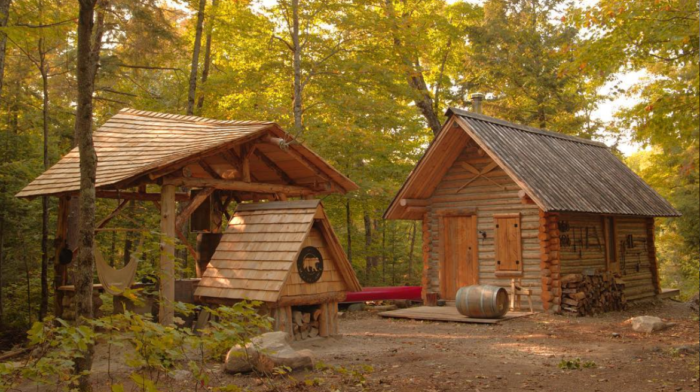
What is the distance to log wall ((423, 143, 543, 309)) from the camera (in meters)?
15.9

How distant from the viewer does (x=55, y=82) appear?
18.2m

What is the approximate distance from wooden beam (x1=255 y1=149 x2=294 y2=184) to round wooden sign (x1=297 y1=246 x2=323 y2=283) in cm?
286

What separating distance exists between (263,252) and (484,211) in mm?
7852

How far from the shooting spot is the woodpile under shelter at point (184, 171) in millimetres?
10516

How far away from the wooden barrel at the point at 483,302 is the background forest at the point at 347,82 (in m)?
4.56

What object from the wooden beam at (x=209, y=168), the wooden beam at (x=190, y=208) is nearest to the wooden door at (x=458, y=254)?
the wooden beam at (x=209, y=168)

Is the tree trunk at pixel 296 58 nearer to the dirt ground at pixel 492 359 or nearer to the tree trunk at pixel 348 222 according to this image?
the tree trunk at pixel 348 222

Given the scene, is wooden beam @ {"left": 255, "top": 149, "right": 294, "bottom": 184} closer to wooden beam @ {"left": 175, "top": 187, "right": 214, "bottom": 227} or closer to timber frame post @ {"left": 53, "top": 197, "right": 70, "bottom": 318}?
wooden beam @ {"left": 175, "top": 187, "right": 214, "bottom": 227}

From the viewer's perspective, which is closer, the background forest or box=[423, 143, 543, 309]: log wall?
the background forest

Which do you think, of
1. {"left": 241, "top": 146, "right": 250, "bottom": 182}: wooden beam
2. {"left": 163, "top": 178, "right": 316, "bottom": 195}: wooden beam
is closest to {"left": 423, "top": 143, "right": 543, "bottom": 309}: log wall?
{"left": 163, "top": 178, "right": 316, "bottom": 195}: wooden beam

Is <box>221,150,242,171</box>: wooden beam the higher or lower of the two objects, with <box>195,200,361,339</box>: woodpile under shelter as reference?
higher

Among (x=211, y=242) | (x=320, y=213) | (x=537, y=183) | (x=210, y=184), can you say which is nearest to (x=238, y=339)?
(x=320, y=213)

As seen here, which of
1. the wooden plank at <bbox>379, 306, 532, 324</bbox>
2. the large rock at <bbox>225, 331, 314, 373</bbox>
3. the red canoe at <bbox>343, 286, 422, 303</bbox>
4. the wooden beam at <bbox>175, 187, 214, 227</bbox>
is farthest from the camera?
the red canoe at <bbox>343, 286, 422, 303</bbox>

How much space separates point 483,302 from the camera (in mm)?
14062
